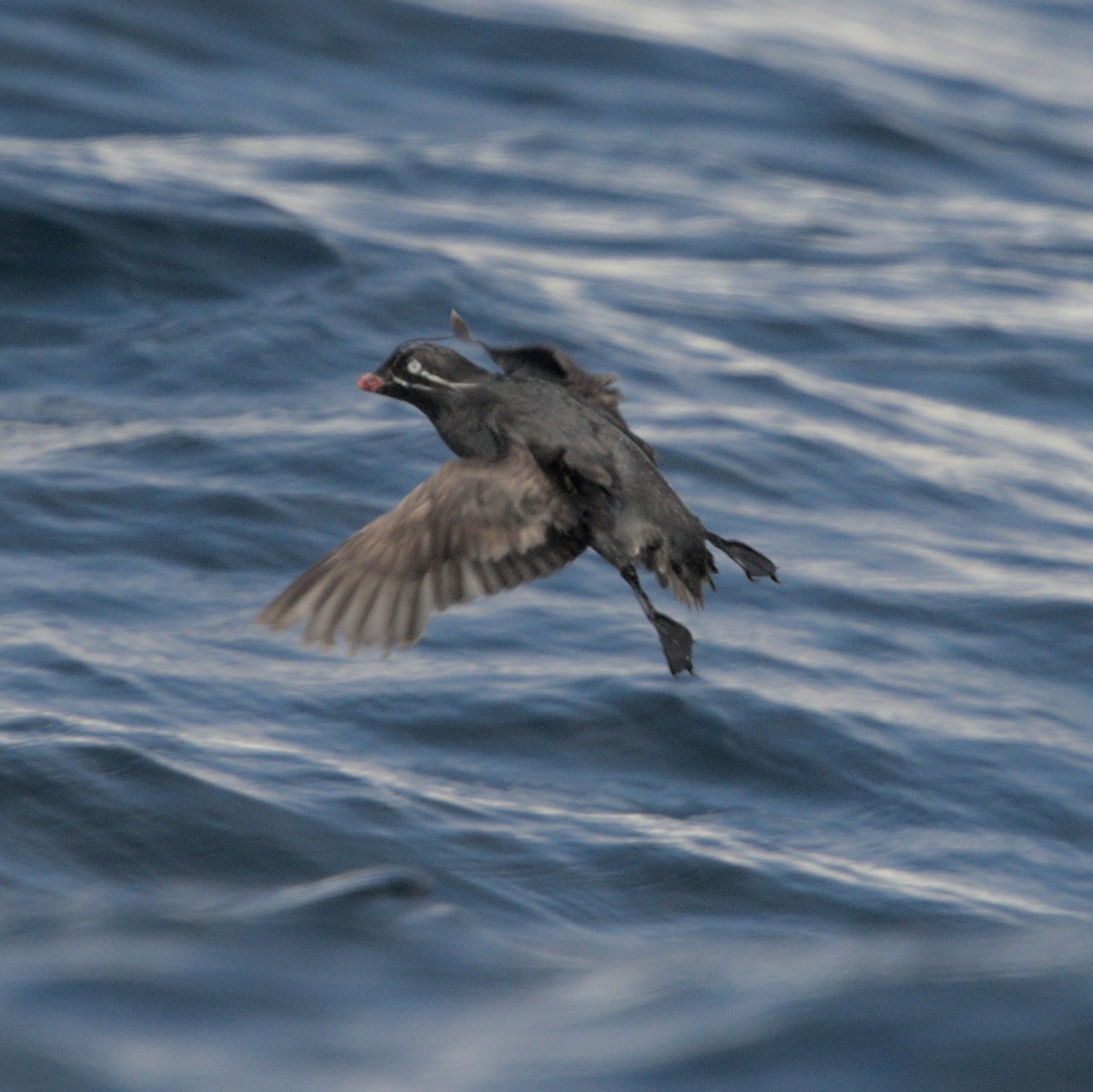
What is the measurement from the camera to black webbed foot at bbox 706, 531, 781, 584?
18.5 ft

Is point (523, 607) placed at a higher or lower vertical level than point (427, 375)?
lower

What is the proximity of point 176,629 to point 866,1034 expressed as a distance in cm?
387

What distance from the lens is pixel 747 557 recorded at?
575 cm

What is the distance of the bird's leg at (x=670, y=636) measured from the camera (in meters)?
5.44

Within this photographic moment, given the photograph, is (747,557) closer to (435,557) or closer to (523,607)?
(435,557)

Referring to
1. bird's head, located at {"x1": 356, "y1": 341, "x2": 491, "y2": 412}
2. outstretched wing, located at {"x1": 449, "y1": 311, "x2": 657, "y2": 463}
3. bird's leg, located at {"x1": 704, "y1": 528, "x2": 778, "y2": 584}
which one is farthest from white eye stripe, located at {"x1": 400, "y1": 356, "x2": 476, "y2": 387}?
bird's leg, located at {"x1": 704, "y1": 528, "x2": 778, "y2": 584}

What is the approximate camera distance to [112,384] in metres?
10.2

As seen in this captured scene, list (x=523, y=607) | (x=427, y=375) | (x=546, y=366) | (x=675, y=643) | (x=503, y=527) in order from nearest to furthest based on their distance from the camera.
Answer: (x=503, y=527) → (x=675, y=643) → (x=427, y=375) → (x=546, y=366) → (x=523, y=607)

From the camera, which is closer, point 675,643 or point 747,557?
point 675,643

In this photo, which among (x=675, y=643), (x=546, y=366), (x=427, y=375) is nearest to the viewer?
(x=675, y=643)

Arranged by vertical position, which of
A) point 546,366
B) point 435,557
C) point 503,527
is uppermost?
point 546,366

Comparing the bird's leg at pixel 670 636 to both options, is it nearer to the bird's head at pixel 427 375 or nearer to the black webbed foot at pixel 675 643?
the black webbed foot at pixel 675 643

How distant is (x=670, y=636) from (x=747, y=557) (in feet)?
1.32

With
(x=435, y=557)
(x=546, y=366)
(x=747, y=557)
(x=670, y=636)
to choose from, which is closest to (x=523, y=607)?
(x=546, y=366)
